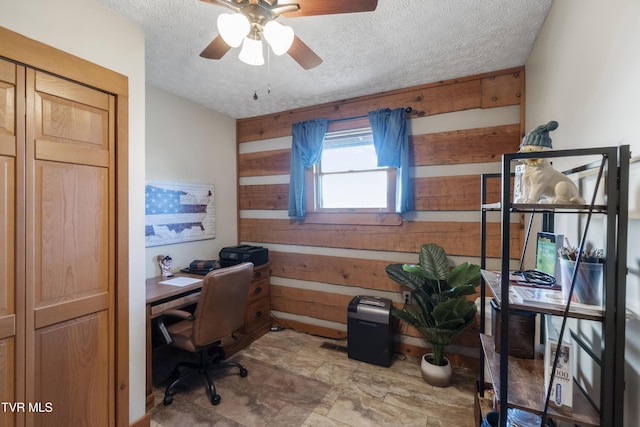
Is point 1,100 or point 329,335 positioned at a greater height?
point 1,100

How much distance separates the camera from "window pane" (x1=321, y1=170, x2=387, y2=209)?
8.83 feet

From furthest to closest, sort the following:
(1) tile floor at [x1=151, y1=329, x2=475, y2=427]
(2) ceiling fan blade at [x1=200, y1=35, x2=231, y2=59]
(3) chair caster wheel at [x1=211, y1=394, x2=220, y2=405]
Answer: (3) chair caster wheel at [x1=211, y1=394, x2=220, y2=405] → (1) tile floor at [x1=151, y1=329, x2=475, y2=427] → (2) ceiling fan blade at [x1=200, y1=35, x2=231, y2=59]

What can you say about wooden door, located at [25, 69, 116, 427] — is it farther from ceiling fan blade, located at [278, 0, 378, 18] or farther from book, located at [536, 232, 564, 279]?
book, located at [536, 232, 564, 279]

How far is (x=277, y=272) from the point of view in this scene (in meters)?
3.12

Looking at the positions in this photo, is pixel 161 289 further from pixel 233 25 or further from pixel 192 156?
pixel 233 25

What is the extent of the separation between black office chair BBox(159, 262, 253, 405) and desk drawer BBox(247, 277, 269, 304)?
27.7 inches

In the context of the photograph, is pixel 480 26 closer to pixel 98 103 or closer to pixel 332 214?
pixel 332 214

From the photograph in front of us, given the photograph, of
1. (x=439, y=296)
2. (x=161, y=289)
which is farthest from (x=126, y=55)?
(x=439, y=296)

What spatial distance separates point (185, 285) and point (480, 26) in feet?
9.04

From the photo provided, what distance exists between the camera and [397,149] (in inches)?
95.7

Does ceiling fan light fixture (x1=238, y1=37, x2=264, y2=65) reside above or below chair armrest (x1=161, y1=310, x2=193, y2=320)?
above

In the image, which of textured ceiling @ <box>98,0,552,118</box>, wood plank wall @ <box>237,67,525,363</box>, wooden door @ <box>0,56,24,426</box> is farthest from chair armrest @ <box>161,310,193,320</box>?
textured ceiling @ <box>98,0,552,118</box>

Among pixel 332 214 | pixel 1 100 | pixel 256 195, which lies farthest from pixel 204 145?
pixel 1 100

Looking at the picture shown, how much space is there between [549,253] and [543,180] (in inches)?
16.7
